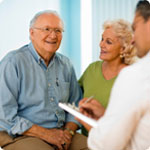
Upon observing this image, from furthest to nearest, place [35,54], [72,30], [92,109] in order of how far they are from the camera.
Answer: [72,30]
[35,54]
[92,109]

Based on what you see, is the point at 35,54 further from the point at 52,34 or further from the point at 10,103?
the point at 10,103

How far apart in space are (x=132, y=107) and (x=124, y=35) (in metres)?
1.04

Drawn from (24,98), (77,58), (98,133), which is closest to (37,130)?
(24,98)

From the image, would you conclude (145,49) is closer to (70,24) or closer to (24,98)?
(24,98)

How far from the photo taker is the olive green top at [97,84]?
1755 mm

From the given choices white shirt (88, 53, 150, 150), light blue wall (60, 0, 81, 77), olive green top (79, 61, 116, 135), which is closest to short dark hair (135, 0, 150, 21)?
white shirt (88, 53, 150, 150)

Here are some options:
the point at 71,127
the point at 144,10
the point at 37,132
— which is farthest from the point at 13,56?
the point at 144,10

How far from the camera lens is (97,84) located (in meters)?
1.82

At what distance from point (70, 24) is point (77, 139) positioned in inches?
67.4

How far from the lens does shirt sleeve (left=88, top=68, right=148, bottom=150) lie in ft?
2.90

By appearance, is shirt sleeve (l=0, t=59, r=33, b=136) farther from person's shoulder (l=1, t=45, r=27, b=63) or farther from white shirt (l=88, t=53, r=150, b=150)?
white shirt (l=88, t=53, r=150, b=150)

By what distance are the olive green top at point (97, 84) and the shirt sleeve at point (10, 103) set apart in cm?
43

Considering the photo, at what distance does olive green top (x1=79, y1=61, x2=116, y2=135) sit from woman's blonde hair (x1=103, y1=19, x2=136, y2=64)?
178 mm

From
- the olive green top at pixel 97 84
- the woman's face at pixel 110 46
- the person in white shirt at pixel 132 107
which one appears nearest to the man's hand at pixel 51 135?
the olive green top at pixel 97 84
